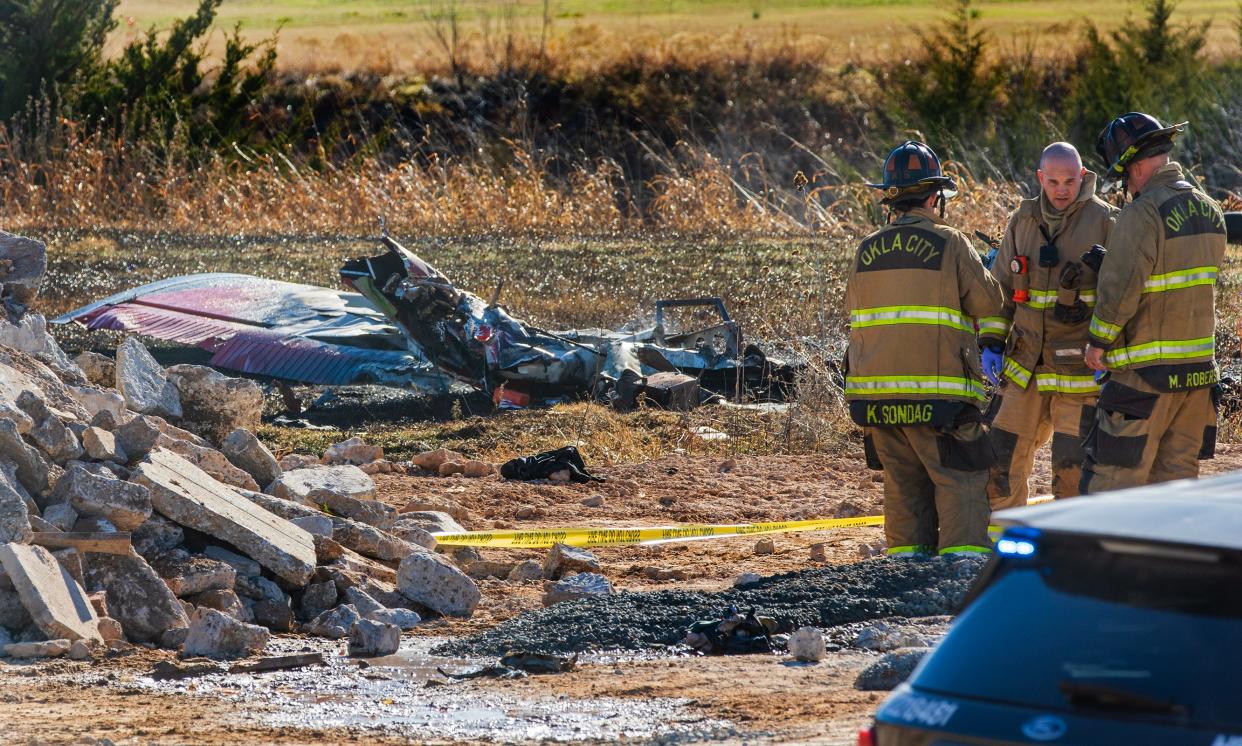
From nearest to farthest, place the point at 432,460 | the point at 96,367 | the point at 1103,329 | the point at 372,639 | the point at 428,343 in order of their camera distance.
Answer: the point at 372,639 → the point at 1103,329 → the point at 96,367 → the point at 432,460 → the point at 428,343

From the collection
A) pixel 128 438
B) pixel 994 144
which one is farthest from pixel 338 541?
pixel 994 144

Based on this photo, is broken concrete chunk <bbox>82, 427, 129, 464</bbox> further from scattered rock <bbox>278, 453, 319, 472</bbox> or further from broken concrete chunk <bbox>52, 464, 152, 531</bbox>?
scattered rock <bbox>278, 453, 319, 472</bbox>

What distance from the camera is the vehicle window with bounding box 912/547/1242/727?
2406 mm

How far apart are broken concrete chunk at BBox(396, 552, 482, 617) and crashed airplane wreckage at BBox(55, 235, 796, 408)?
466 cm

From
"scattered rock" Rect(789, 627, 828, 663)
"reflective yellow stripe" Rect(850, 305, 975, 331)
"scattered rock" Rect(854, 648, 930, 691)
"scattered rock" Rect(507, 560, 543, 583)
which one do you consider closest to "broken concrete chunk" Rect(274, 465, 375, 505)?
"scattered rock" Rect(507, 560, 543, 583)

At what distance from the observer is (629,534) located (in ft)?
26.8

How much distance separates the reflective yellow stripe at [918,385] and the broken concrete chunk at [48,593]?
10.7 feet

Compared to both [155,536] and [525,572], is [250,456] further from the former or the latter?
[525,572]

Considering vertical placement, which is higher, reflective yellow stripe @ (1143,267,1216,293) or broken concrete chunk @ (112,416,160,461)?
reflective yellow stripe @ (1143,267,1216,293)

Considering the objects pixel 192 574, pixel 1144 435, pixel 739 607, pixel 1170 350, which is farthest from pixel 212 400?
pixel 1170 350

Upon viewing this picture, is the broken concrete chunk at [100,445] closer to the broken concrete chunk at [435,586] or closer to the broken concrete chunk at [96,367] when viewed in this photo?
the broken concrete chunk at [435,586]

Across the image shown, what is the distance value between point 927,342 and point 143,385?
4.59 metres

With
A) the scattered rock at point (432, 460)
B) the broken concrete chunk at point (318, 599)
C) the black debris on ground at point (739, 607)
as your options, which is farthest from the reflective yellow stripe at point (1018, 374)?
the scattered rock at point (432, 460)

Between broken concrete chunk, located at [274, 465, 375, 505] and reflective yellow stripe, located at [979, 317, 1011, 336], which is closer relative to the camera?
reflective yellow stripe, located at [979, 317, 1011, 336]
